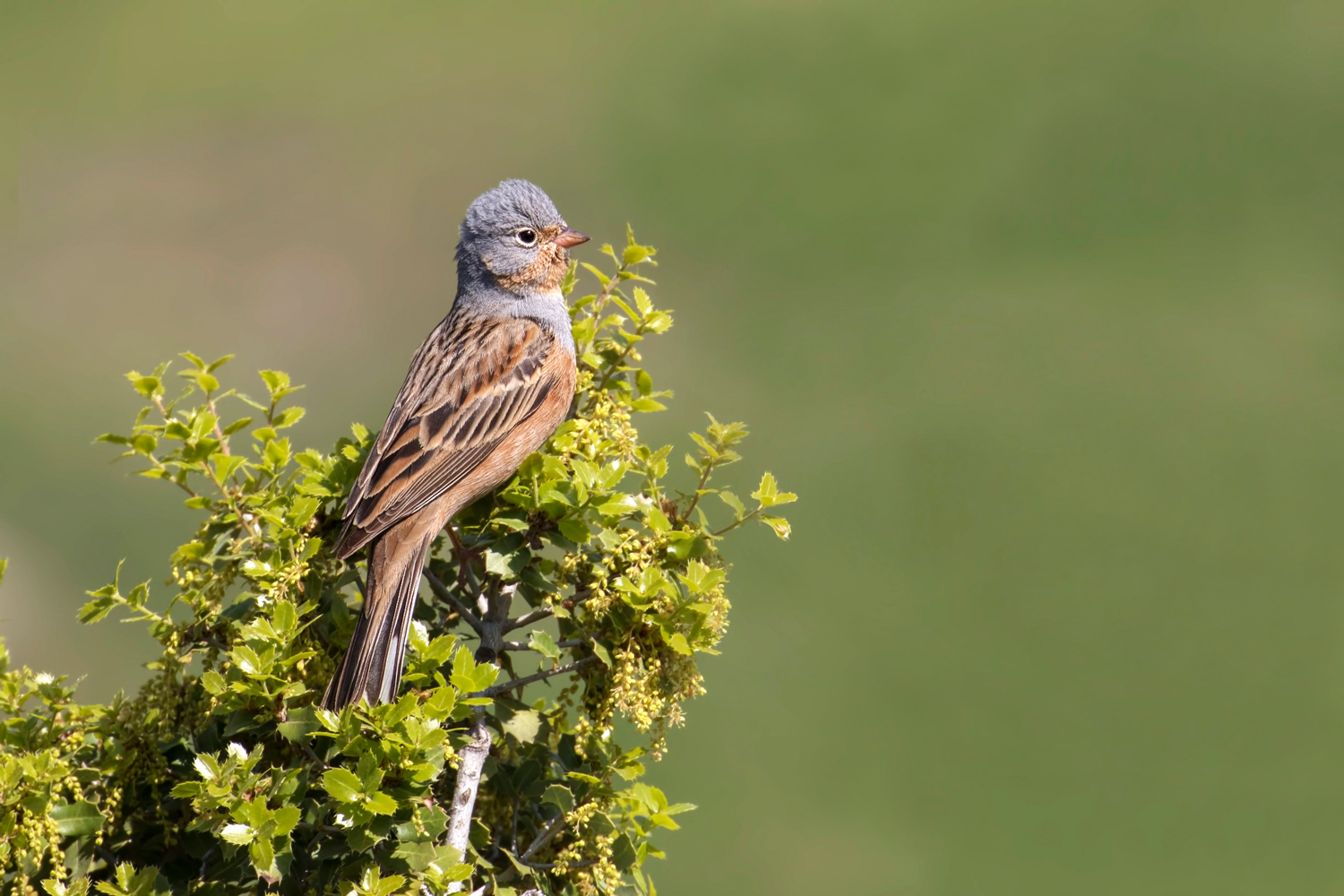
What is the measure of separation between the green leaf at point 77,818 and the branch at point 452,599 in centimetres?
98

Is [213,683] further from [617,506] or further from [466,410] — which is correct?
[466,410]

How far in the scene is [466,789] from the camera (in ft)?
9.64

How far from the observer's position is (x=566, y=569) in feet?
10.2

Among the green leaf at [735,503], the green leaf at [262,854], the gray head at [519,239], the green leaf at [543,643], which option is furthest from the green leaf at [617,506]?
the gray head at [519,239]

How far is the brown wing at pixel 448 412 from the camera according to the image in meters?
3.25

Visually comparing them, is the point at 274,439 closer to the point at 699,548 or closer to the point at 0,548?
the point at 699,548

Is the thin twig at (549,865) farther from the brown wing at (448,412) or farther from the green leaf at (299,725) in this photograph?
the brown wing at (448,412)

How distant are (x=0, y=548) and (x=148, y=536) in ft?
4.62

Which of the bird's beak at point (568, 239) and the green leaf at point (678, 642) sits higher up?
the bird's beak at point (568, 239)

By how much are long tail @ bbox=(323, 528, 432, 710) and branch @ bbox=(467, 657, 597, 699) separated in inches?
8.6

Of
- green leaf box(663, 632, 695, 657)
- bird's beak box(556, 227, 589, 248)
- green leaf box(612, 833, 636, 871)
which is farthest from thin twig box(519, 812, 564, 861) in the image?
bird's beak box(556, 227, 589, 248)

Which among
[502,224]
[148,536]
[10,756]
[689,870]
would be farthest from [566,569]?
[148,536]

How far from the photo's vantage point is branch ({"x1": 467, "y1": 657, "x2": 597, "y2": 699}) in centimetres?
299

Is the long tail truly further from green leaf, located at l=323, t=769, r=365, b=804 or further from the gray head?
the gray head
